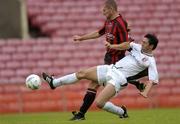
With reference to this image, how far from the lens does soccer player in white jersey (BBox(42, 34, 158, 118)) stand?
12219 mm

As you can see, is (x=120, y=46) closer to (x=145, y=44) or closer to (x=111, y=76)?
(x=145, y=44)

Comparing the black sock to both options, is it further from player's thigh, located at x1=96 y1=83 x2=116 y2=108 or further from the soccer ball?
the soccer ball

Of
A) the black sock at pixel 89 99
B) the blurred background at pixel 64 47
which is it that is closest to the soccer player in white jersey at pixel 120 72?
the black sock at pixel 89 99

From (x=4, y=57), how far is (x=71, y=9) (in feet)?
9.11

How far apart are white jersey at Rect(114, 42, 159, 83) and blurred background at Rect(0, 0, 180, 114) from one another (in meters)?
6.85

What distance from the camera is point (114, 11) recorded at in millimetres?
12438

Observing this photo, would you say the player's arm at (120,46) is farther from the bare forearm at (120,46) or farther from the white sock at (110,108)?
the white sock at (110,108)

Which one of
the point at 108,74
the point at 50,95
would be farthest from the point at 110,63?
the point at 50,95

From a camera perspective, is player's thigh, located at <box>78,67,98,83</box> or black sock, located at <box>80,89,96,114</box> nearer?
player's thigh, located at <box>78,67,98,83</box>

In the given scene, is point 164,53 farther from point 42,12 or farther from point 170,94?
point 42,12

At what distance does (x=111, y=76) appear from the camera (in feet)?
40.5

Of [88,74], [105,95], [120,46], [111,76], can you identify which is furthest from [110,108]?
[120,46]

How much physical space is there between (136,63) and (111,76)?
0.44m

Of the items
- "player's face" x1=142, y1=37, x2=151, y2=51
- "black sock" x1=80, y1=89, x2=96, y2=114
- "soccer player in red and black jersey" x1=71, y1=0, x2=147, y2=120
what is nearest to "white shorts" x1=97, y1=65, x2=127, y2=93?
"soccer player in red and black jersey" x1=71, y1=0, x2=147, y2=120
